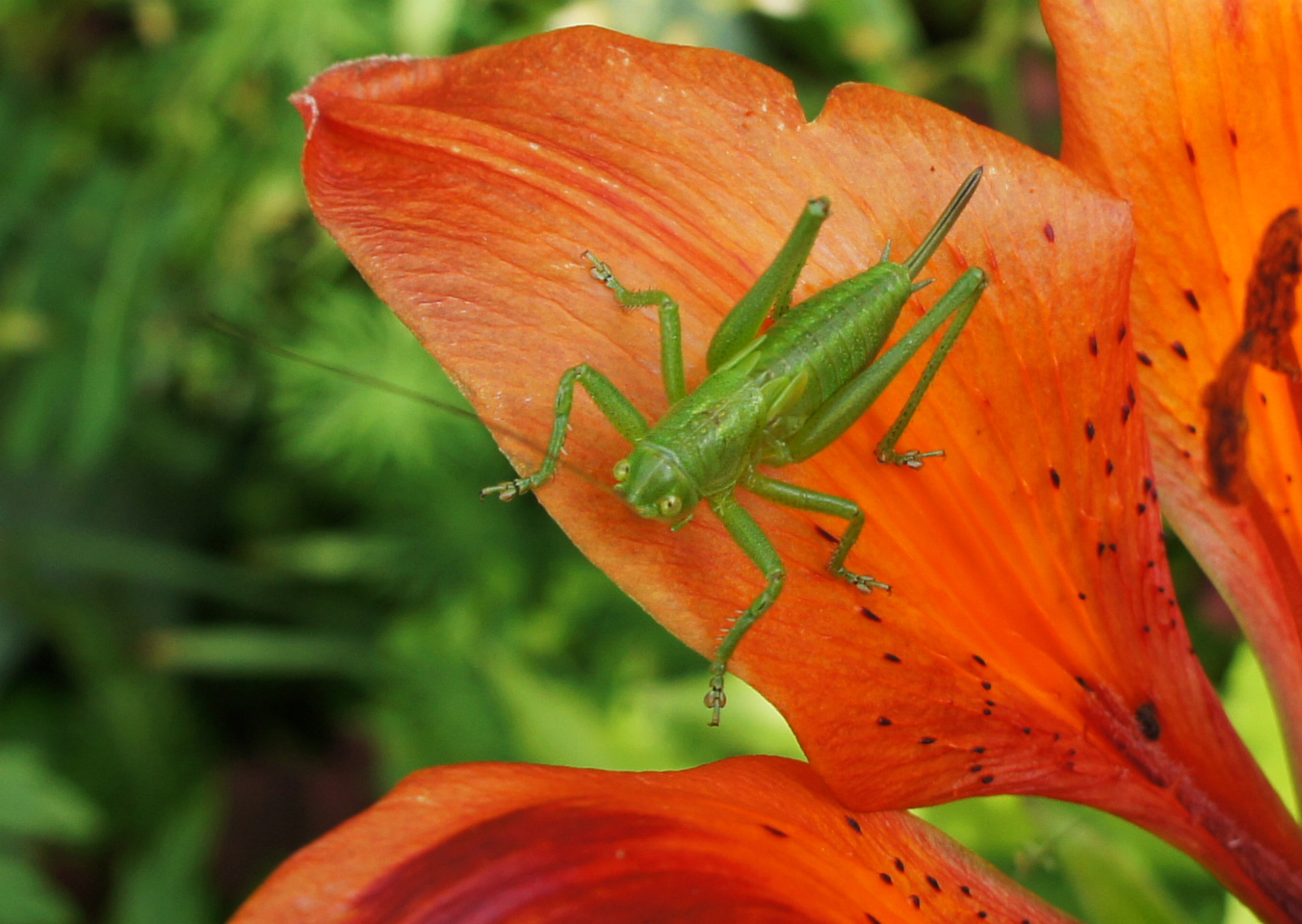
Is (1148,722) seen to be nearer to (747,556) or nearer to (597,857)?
(747,556)

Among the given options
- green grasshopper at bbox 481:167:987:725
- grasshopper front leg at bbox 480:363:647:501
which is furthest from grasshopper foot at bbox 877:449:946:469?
grasshopper front leg at bbox 480:363:647:501

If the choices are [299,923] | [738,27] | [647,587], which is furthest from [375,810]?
[738,27]

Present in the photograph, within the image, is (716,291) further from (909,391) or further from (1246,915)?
(1246,915)

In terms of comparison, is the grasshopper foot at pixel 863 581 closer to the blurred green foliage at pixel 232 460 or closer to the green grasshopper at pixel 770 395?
the green grasshopper at pixel 770 395

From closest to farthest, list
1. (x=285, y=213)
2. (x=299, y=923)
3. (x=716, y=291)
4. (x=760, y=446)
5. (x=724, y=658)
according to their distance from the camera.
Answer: (x=299, y=923)
(x=724, y=658)
(x=716, y=291)
(x=760, y=446)
(x=285, y=213)

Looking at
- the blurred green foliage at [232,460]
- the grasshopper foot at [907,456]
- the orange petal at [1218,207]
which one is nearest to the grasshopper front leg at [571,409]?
the grasshopper foot at [907,456]

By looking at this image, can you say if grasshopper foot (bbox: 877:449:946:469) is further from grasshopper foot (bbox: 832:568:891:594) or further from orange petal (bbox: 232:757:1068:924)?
orange petal (bbox: 232:757:1068:924)
